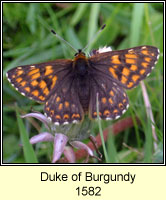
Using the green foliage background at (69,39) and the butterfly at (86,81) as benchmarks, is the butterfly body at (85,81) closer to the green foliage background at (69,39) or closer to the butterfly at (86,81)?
the butterfly at (86,81)

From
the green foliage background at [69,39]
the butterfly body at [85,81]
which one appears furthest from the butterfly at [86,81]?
the green foliage background at [69,39]

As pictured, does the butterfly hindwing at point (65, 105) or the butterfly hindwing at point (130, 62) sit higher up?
the butterfly hindwing at point (130, 62)

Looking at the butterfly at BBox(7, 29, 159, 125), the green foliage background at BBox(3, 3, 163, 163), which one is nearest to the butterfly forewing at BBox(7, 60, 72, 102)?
the butterfly at BBox(7, 29, 159, 125)

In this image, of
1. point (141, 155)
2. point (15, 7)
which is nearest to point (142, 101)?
point (141, 155)

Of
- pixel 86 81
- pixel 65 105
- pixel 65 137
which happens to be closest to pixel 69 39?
pixel 86 81

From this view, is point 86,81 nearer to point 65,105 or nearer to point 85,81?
point 85,81
